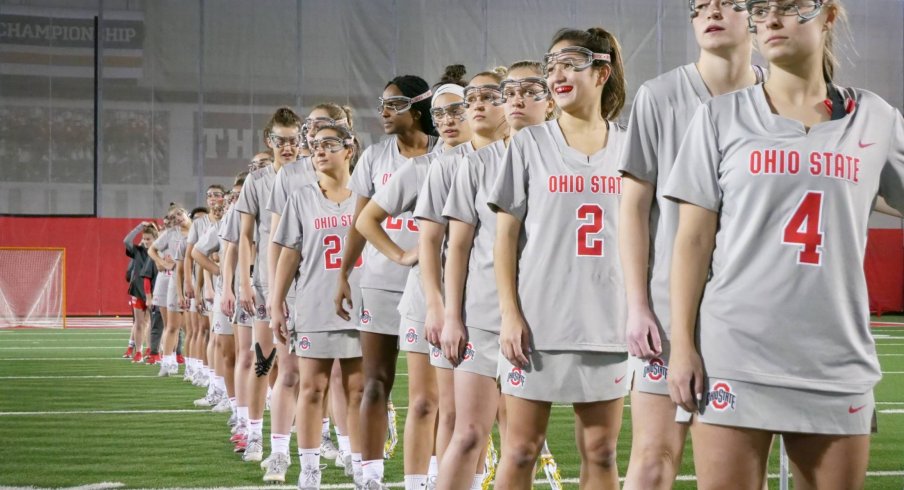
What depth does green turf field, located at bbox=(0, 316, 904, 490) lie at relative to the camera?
6273 mm

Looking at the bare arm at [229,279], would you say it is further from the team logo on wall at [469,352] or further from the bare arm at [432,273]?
the team logo on wall at [469,352]

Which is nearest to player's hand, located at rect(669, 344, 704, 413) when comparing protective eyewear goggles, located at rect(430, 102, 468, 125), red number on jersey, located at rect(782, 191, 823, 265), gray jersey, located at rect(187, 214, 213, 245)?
red number on jersey, located at rect(782, 191, 823, 265)

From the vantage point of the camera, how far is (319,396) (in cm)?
564

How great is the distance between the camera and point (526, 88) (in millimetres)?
4141

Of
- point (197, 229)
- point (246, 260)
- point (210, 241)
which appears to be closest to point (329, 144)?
point (246, 260)

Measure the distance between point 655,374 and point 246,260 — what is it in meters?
4.24

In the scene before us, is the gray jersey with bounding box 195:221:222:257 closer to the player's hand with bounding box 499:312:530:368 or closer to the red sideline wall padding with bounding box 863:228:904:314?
the player's hand with bounding box 499:312:530:368

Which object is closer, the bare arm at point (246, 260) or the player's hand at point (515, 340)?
the player's hand at point (515, 340)

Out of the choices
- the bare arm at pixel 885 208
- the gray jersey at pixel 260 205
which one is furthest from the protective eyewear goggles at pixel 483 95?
the gray jersey at pixel 260 205

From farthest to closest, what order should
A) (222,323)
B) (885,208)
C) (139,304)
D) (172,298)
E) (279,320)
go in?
1. (139,304)
2. (172,298)
3. (222,323)
4. (279,320)
5. (885,208)

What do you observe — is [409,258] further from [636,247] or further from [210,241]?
[210,241]

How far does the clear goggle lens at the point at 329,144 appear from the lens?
5.78 m

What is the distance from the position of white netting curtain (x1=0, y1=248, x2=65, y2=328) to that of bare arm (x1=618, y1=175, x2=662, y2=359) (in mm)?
21729

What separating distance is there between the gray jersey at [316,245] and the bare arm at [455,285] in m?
1.70
